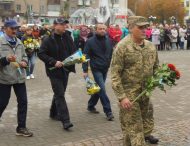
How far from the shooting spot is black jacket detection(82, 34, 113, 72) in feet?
28.7

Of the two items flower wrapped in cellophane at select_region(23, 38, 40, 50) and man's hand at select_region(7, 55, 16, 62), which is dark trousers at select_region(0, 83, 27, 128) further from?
flower wrapped in cellophane at select_region(23, 38, 40, 50)

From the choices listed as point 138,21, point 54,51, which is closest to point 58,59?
point 54,51

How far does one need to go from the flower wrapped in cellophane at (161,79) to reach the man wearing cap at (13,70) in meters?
2.13

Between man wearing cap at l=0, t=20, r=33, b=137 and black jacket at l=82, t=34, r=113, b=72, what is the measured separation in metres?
1.65

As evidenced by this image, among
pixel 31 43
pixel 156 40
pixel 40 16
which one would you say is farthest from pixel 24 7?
pixel 31 43

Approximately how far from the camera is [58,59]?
8000 millimetres

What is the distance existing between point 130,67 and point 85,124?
2.55 meters

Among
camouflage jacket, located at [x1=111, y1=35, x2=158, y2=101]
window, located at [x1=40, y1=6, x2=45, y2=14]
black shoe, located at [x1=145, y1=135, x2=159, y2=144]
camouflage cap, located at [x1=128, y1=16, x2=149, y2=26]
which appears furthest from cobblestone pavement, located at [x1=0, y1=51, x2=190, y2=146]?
window, located at [x1=40, y1=6, x2=45, y2=14]

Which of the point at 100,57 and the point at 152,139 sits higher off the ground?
the point at 100,57

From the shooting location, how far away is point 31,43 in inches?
548

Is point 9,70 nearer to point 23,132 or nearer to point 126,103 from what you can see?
point 23,132

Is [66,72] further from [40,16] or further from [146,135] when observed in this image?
[40,16]

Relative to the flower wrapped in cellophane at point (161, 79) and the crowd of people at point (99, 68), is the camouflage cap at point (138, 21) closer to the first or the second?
the crowd of people at point (99, 68)

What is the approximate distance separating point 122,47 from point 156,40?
2242cm
